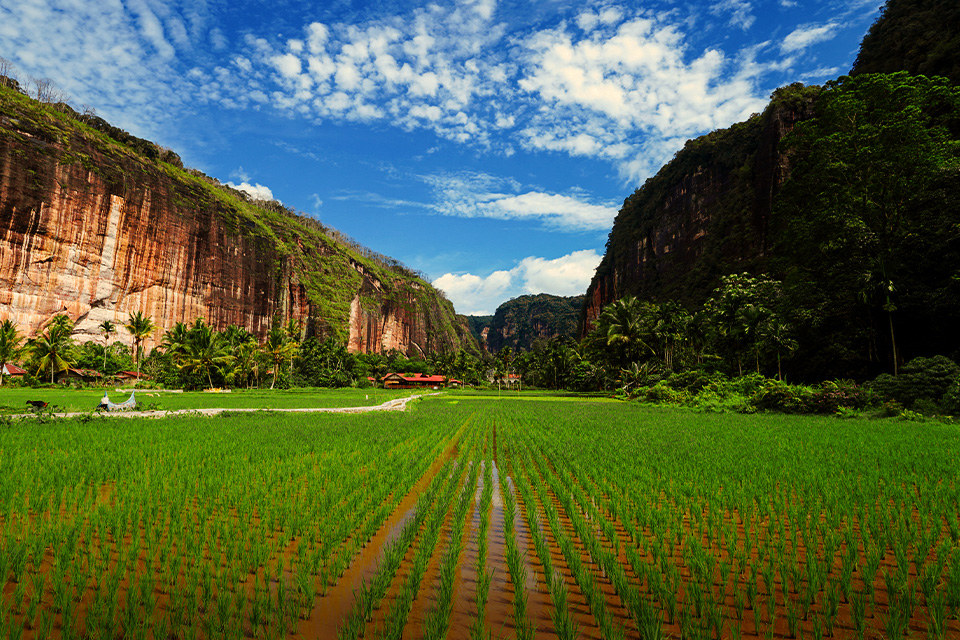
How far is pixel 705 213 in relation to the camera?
2842 inches

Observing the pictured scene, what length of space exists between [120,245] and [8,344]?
65.1 ft

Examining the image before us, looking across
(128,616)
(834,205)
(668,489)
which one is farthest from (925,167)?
(128,616)

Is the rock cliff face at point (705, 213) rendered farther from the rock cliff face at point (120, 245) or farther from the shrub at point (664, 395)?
the rock cliff face at point (120, 245)

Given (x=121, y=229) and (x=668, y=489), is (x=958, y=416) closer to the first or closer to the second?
(x=668, y=489)

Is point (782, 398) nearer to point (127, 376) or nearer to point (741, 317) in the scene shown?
point (741, 317)

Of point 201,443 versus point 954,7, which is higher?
point 954,7

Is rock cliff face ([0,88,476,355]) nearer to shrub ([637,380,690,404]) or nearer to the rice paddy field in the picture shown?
the rice paddy field

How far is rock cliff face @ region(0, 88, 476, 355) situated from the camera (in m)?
48.6

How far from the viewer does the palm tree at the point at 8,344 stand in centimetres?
4034

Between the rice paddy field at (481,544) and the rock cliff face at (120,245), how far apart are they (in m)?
58.5

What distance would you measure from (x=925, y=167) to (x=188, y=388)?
197ft

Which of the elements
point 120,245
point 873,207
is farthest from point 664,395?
point 120,245

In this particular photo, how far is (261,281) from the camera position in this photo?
7850 centimetres

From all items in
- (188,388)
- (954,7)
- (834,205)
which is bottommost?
(188,388)
